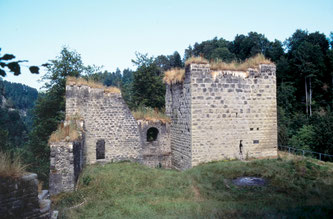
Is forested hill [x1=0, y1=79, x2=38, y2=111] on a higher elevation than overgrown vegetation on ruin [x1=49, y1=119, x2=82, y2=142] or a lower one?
higher

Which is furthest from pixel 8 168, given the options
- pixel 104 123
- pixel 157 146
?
pixel 157 146

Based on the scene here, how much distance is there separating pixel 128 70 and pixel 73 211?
114 m

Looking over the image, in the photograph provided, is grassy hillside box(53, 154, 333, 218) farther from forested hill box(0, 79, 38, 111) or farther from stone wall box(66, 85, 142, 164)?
forested hill box(0, 79, 38, 111)

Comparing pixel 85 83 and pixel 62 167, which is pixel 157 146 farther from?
pixel 62 167

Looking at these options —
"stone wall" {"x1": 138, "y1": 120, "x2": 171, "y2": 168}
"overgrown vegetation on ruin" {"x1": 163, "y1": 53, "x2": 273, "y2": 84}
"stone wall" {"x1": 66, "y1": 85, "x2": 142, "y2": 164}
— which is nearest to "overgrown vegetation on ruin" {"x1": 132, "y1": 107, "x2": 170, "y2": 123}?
"stone wall" {"x1": 138, "y1": 120, "x2": 171, "y2": 168}

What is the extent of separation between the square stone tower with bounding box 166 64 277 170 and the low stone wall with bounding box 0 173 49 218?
782cm

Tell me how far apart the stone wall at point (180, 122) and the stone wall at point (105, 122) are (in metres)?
1.94

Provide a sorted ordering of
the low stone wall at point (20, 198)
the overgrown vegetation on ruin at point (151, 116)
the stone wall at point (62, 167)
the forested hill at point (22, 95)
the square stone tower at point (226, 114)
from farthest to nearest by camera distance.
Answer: the forested hill at point (22, 95) → the overgrown vegetation on ruin at point (151, 116) → the square stone tower at point (226, 114) → the stone wall at point (62, 167) → the low stone wall at point (20, 198)

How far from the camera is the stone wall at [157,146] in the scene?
15125 mm

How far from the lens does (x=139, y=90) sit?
3106 centimetres

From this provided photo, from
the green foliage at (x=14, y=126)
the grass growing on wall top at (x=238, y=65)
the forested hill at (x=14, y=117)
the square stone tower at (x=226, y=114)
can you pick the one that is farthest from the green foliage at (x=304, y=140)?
the green foliage at (x=14, y=126)

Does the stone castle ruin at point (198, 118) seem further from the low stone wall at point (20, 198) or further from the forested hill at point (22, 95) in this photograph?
the forested hill at point (22, 95)

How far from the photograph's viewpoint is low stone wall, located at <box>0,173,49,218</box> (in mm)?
4770

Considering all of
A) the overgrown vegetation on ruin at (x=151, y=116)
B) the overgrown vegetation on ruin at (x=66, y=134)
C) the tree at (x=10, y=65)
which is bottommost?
the overgrown vegetation on ruin at (x=66, y=134)
